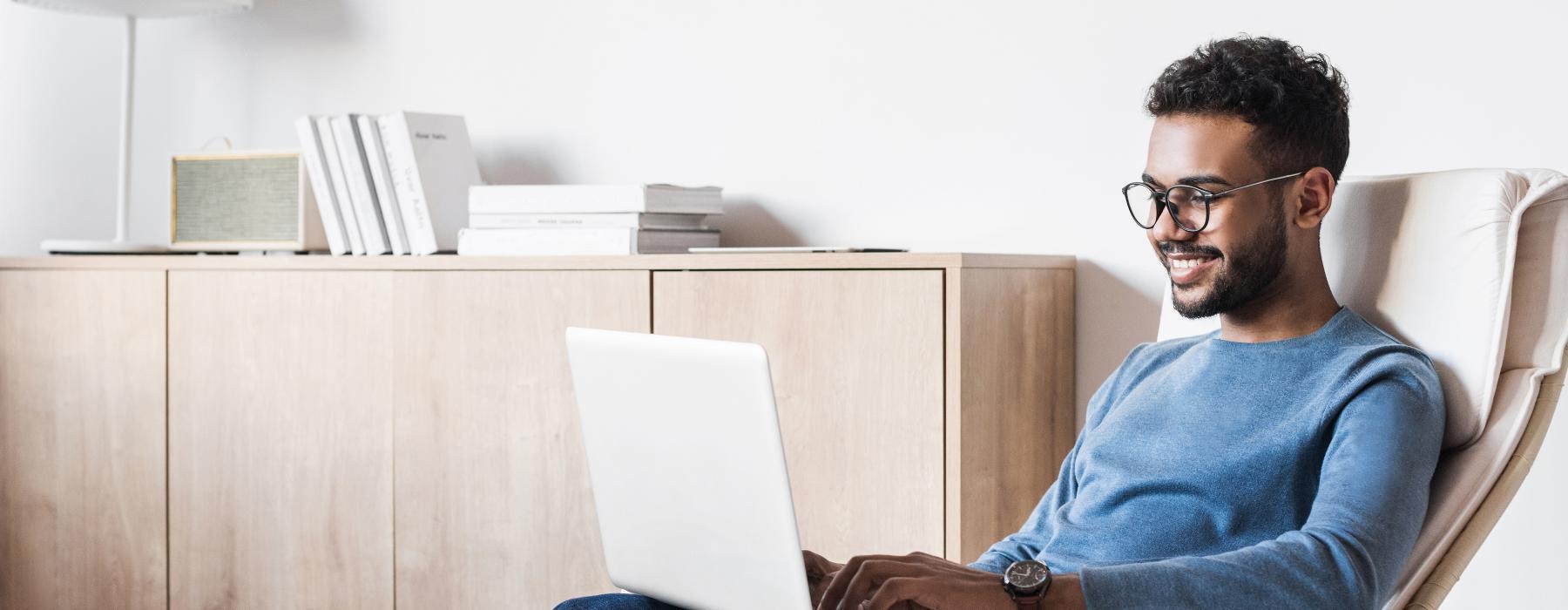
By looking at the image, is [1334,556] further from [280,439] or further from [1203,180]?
[280,439]

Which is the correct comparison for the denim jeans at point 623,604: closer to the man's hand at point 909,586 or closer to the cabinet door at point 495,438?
the man's hand at point 909,586

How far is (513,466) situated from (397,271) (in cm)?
40

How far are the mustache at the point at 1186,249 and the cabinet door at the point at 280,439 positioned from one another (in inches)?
55.0

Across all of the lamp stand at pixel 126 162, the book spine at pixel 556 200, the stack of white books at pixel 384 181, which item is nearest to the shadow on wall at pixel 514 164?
the stack of white books at pixel 384 181

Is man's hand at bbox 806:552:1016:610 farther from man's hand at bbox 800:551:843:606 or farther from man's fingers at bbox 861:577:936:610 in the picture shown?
man's hand at bbox 800:551:843:606

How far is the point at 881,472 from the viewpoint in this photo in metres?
1.89

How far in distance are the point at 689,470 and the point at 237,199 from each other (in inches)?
68.6

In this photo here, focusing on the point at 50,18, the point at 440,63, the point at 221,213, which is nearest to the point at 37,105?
the point at 50,18

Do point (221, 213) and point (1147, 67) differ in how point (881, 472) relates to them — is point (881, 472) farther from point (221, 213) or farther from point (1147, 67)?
point (221, 213)

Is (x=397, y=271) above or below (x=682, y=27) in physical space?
below

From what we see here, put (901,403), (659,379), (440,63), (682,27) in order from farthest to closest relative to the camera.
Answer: (440,63)
(682,27)
(901,403)
(659,379)

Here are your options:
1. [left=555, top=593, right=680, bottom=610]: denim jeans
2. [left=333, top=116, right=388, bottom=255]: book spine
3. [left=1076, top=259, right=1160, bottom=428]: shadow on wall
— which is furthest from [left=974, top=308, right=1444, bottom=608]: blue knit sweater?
[left=333, top=116, right=388, bottom=255]: book spine

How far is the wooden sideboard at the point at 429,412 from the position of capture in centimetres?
188

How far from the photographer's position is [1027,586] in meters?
1.09
